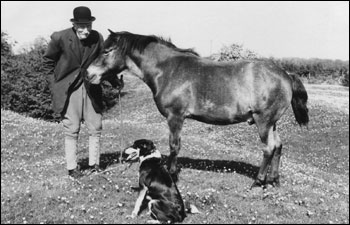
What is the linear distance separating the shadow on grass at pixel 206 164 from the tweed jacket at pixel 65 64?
2466 mm

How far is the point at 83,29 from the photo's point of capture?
899 cm

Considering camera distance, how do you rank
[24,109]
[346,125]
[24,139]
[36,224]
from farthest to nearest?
1. [24,109]
2. [346,125]
3. [24,139]
4. [36,224]

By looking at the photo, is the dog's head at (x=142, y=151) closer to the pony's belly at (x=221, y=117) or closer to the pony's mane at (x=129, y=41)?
the pony's belly at (x=221, y=117)

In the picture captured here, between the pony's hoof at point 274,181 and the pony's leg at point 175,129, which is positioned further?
the pony's hoof at point 274,181

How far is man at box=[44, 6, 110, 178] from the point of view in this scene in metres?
9.01

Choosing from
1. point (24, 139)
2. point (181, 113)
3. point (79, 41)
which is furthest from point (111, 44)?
point (24, 139)

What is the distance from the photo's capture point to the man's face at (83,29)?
8977mm

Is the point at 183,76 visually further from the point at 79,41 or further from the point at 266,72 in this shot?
the point at 79,41

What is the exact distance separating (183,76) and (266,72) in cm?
197

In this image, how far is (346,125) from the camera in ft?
86.3

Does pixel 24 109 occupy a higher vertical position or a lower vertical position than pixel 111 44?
lower

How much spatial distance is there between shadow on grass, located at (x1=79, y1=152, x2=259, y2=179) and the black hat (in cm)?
412

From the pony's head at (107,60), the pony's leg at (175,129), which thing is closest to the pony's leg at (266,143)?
the pony's leg at (175,129)

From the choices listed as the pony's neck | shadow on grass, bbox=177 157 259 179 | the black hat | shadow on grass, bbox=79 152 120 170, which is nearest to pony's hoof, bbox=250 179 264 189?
shadow on grass, bbox=177 157 259 179
